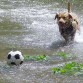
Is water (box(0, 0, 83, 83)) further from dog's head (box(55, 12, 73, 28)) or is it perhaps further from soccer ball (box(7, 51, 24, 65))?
dog's head (box(55, 12, 73, 28))

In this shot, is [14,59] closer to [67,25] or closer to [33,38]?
[33,38]

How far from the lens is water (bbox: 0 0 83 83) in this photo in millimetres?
7522

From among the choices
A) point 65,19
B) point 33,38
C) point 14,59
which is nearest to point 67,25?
point 65,19

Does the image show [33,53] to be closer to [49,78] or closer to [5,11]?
[49,78]

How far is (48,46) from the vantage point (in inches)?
411

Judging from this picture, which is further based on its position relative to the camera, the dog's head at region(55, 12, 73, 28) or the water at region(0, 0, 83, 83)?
the dog's head at region(55, 12, 73, 28)

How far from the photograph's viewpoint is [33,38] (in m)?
11.4

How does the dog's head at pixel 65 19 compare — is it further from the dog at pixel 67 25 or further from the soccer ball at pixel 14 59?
the soccer ball at pixel 14 59

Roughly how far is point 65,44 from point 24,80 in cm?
384

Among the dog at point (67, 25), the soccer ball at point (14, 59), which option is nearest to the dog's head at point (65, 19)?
the dog at point (67, 25)

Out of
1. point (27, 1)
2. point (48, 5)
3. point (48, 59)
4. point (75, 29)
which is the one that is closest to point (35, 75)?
point (48, 59)

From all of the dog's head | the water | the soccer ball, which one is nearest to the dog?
the dog's head

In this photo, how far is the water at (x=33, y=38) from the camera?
7.52 meters

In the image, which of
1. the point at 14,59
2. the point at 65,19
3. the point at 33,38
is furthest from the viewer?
the point at 33,38
